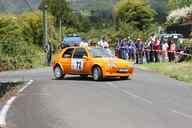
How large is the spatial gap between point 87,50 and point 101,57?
2.81ft

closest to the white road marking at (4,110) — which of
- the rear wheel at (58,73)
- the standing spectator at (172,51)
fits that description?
the rear wheel at (58,73)

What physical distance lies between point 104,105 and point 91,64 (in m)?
10.6

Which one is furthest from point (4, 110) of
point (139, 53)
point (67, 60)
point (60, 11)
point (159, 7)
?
point (159, 7)

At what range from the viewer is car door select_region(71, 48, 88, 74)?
2903cm

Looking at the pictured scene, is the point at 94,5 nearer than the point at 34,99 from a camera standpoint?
No

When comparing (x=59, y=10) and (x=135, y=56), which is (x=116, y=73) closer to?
(x=135, y=56)

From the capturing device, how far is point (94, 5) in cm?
14562

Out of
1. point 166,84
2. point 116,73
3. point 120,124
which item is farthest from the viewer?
point 116,73

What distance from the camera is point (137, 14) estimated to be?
332ft

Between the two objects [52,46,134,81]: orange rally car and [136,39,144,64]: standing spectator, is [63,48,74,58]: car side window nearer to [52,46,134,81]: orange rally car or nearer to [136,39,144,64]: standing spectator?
[52,46,134,81]: orange rally car

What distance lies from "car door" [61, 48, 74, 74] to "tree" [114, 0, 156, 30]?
222 ft

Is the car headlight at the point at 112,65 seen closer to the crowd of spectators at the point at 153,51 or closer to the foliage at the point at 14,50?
the crowd of spectators at the point at 153,51

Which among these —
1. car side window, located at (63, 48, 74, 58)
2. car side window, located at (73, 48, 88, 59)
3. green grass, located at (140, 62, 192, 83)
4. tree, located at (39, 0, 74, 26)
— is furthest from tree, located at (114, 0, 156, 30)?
car side window, located at (73, 48, 88, 59)

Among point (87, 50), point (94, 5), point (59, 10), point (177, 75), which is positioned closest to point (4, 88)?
point (87, 50)
